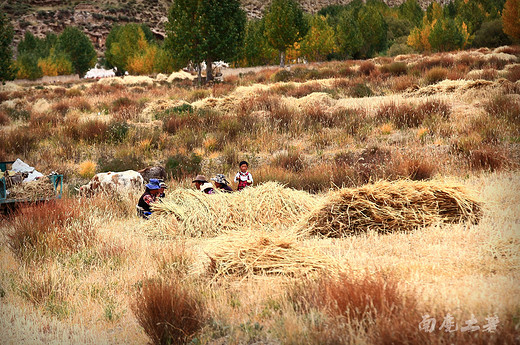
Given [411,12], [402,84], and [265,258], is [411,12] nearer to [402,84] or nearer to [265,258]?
[402,84]

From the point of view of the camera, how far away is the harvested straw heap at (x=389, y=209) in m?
5.74

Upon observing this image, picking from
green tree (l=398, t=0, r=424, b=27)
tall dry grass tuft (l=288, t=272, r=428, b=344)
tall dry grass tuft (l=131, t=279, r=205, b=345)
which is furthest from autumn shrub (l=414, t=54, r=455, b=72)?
green tree (l=398, t=0, r=424, b=27)

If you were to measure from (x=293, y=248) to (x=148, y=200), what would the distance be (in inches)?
136

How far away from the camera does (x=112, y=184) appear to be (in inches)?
366

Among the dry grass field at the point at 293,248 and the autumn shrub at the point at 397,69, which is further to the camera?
the autumn shrub at the point at 397,69

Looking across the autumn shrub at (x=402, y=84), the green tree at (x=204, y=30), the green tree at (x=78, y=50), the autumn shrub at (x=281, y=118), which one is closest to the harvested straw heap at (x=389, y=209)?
the autumn shrub at (x=281, y=118)

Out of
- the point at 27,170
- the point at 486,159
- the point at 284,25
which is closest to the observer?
the point at 486,159

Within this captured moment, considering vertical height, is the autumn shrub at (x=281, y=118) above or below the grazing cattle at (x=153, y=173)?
above

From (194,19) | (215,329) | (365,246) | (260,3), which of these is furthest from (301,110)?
(260,3)

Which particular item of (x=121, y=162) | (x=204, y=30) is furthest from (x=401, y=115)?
(x=204, y=30)

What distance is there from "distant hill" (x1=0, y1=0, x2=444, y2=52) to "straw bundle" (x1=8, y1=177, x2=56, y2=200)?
356ft

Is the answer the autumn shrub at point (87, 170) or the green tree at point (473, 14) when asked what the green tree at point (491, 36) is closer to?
the green tree at point (473, 14)

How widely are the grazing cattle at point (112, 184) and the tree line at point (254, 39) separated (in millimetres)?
19321

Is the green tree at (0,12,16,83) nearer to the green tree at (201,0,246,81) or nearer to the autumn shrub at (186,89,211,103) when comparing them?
the autumn shrub at (186,89,211,103)
